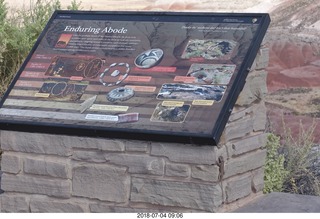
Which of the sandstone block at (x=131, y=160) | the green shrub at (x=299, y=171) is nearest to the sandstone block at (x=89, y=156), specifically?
the sandstone block at (x=131, y=160)

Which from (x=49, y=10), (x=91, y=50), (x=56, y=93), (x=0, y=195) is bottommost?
(x=0, y=195)

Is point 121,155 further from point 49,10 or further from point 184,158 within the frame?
point 49,10

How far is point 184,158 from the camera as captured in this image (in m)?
4.83

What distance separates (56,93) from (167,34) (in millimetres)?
792

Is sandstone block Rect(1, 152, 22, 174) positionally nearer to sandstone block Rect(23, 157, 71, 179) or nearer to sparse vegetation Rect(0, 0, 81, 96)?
sandstone block Rect(23, 157, 71, 179)

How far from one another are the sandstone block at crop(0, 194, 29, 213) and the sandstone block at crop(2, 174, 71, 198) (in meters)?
0.05

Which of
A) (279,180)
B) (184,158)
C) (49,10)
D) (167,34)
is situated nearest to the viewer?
(184,158)

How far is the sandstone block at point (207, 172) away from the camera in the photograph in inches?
188

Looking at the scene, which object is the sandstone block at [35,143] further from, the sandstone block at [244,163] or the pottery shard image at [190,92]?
the sandstone block at [244,163]

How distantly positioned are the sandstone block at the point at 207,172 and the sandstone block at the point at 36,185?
34.8 inches

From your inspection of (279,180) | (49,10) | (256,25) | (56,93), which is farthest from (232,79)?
A: (49,10)

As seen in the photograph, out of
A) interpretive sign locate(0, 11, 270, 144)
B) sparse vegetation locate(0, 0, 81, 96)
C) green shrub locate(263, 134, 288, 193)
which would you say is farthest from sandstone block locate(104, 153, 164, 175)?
sparse vegetation locate(0, 0, 81, 96)

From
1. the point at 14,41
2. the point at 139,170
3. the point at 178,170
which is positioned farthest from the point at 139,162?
the point at 14,41

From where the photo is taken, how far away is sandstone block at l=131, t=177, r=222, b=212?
15.8ft
